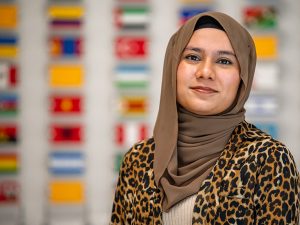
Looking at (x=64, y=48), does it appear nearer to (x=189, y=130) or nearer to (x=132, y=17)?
(x=132, y=17)

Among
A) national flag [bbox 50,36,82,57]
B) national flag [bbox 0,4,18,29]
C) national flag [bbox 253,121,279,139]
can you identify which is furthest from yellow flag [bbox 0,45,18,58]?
national flag [bbox 253,121,279,139]

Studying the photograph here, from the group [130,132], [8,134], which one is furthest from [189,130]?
[8,134]

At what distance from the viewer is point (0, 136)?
11.4ft

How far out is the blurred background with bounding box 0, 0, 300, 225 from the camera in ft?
11.2

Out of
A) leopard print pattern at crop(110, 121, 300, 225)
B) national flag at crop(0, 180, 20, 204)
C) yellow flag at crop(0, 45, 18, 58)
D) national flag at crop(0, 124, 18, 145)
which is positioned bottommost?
national flag at crop(0, 180, 20, 204)

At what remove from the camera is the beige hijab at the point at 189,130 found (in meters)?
1.19

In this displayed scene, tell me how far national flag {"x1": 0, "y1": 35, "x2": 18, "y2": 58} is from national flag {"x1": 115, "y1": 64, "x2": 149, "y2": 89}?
785mm

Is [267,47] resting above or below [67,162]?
above

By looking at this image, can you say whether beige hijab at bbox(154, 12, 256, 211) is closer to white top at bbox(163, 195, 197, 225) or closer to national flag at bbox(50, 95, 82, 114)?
white top at bbox(163, 195, 197, 225)

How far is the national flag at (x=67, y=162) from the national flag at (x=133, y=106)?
47 cm

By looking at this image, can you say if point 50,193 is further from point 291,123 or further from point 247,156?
point 247,156

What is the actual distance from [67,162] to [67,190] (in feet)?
0.69

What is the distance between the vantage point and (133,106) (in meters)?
3.42

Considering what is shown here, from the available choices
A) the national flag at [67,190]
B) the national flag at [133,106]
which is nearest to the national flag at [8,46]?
the national flag at [133,106]
